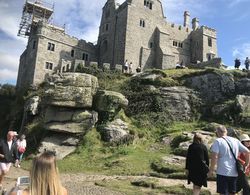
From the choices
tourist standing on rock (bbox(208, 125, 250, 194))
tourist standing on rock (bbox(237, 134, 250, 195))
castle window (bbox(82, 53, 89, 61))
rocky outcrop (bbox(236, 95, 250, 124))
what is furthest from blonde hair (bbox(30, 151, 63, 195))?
castle window (bbox(82, 53, 89, 61))

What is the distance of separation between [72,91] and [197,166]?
16.4m

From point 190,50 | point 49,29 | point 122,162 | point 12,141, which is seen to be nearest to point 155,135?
point 122,162

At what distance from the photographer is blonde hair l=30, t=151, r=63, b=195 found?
4359mm

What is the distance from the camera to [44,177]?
4410mm

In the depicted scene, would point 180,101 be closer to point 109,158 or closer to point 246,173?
point 109,158

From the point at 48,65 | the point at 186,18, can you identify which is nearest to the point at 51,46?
the point at 48,65

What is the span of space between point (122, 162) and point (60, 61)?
31998mm

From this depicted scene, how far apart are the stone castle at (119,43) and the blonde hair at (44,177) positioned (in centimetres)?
3945

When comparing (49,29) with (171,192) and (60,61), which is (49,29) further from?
(171,192)

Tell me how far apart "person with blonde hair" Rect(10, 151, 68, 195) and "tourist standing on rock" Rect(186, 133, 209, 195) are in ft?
20.6

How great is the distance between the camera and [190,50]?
58500mm

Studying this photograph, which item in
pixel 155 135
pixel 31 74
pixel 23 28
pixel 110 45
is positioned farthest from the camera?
pixel 23 28

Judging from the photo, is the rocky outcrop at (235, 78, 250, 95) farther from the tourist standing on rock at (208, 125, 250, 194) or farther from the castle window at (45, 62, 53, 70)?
the castle window at (45, 62, 53, 70)

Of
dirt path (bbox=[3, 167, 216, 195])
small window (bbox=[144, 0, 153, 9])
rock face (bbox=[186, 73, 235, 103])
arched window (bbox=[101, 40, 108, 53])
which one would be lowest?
dirt path (bbox=[3, 167, 216, 195])
